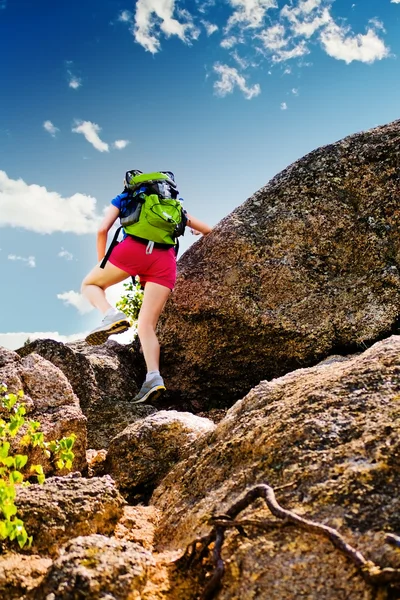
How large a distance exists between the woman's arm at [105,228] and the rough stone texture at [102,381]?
2.03 meters

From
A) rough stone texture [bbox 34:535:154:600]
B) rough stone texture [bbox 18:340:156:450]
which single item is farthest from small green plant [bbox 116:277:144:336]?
rough stone texture [bbox 34:535:154:600]

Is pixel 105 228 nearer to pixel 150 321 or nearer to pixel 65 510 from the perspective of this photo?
pixel 150 321

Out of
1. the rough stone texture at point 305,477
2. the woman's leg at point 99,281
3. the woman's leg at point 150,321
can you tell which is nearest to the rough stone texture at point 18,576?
the rough stone texture at point 305,477

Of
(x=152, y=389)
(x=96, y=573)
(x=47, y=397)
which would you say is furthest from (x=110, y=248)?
(x=96, y=573)

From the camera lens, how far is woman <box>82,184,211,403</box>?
9930mm

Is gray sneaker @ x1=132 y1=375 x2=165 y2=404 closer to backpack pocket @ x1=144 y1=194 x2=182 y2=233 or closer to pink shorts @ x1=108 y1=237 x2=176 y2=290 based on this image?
pink shorts @ x1=108 y1=237 x2=176 y2=290

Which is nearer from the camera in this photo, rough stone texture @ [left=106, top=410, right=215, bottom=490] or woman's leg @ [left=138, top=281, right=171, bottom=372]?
rough stone texture @ [left=106, top=410, right=215, bottom=490]

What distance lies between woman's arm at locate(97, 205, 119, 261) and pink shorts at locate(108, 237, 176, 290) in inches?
15.5

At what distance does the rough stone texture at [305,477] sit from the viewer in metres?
3.25

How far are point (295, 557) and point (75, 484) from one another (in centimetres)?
231

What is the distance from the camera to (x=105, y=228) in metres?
10.1

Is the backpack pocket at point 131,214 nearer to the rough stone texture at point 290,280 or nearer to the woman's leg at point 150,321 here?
the woman's leg at point 150,321

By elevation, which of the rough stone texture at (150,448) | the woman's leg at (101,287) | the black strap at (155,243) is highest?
the black strap at (155,243)

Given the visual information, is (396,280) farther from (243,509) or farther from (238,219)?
(243,509)
